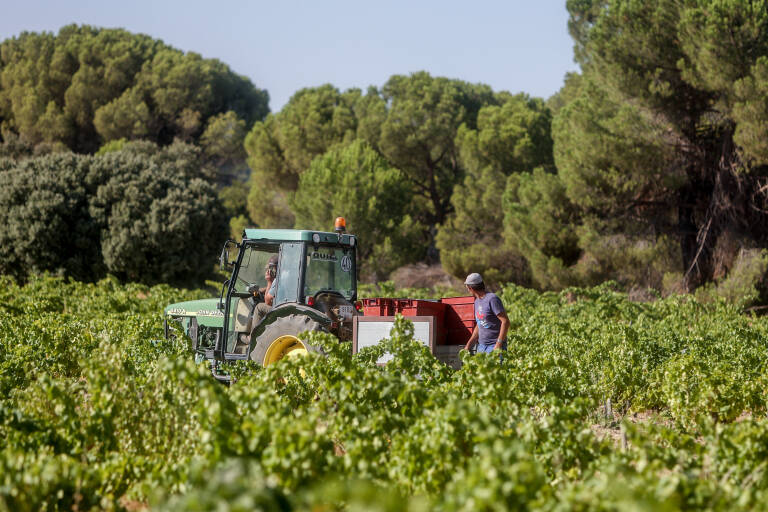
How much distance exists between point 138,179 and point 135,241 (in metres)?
3.24

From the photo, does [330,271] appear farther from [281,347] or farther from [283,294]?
[281,347]

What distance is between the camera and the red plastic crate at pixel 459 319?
8164 mm

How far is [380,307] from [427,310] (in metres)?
0.52

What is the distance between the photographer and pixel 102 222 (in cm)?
2991

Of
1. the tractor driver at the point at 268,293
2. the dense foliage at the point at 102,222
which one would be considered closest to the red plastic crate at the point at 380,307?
the tractor driver at the point at 268,293

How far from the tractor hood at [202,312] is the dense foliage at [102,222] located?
777 inches

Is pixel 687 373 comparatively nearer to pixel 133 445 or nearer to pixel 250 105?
pixel 133 445

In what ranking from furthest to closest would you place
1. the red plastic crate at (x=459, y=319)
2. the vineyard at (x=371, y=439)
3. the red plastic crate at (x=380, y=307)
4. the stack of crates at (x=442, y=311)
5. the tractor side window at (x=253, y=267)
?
the tractor side window at (x=253, y=267) < the red plastic crate at (x=459, y=319) < the red plastic crate at (x=380, y=307) < the stack of crates at (x=442, y=311) < the vineyard at (x=371, y=439)

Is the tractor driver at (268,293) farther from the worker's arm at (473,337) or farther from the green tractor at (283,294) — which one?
the worker's arm at (473,337)

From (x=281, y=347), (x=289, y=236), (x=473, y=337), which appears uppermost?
(x=289, y=236)

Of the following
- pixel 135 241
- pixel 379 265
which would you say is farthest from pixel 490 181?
pixel 135 241

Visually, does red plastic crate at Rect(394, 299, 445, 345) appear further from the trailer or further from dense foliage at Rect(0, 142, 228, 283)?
dense foliage at Rect(0, 142, 228, 283)

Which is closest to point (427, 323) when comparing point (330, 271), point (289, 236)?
point (330, 271)

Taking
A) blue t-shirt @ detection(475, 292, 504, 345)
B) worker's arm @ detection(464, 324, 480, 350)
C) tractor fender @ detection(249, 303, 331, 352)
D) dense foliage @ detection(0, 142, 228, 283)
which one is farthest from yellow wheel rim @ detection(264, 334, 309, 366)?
dense foliage @ detection(0, 142, 228, 283)
